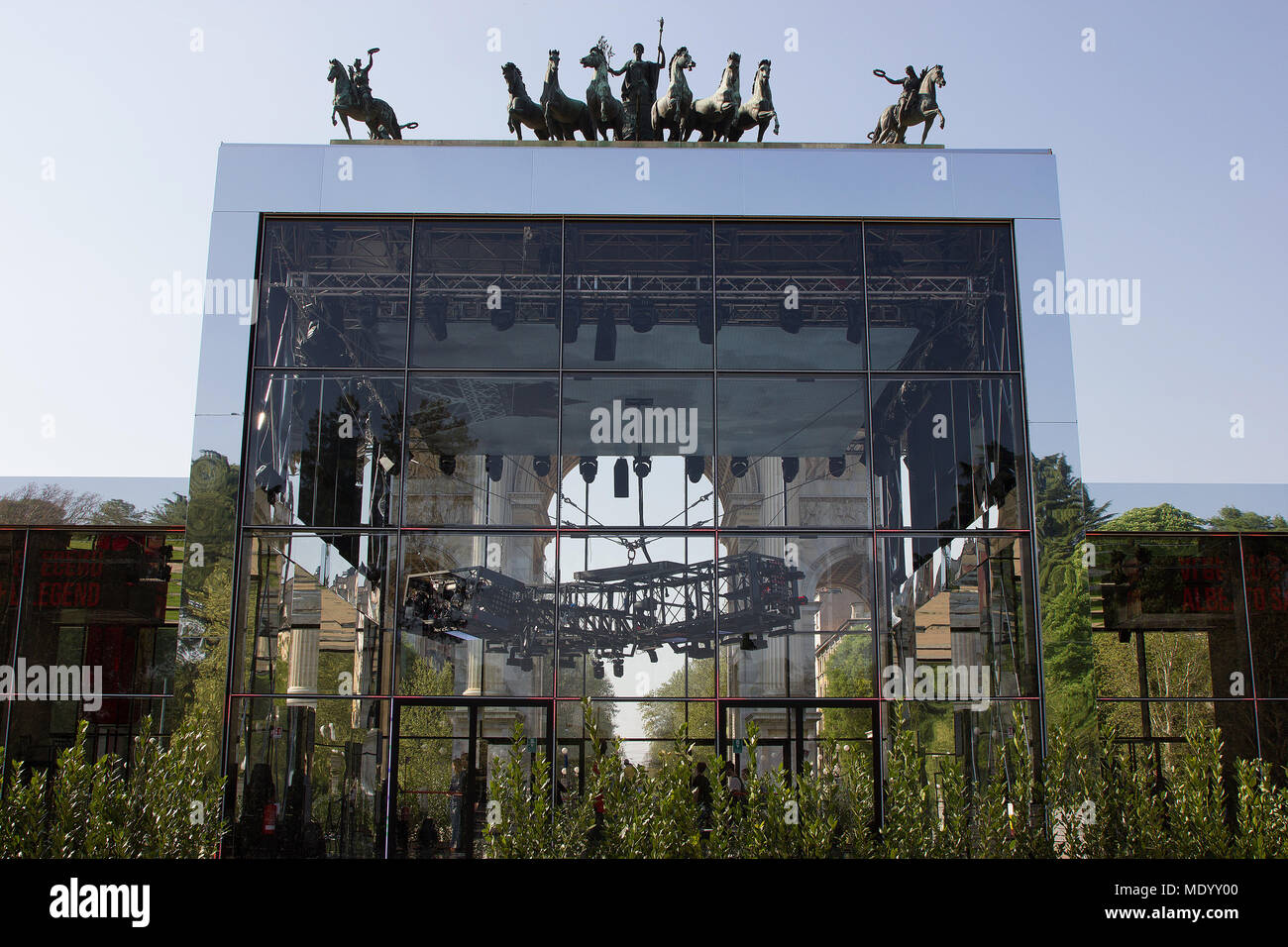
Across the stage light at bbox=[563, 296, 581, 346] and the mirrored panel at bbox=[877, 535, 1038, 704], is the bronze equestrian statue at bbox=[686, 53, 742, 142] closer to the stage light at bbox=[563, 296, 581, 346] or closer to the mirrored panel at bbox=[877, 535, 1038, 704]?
the stage light at bbox=[563, 296, 581, 346]

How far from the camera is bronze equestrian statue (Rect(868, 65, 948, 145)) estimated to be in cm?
1497

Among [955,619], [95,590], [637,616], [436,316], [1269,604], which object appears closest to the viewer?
[637,616]

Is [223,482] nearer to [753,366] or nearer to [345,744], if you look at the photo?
[345,744]

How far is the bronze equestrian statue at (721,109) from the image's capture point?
15195 mm

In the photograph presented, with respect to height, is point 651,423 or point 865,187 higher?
point 865,187

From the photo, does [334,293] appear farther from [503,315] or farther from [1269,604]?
[1269,604]

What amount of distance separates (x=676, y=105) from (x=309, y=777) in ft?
33.1

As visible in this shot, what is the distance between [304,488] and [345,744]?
3283 mm

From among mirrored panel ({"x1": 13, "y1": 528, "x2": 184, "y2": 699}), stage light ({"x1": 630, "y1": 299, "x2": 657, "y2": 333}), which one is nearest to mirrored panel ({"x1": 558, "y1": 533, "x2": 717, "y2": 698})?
stage light ({"x1": 630, "y1": 299, "x2": 657, "y2": 333})

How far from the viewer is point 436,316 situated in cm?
1426

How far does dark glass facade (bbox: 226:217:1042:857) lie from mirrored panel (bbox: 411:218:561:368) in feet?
Answer: 0.13

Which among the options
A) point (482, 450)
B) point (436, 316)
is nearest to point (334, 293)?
point (436, 316)
